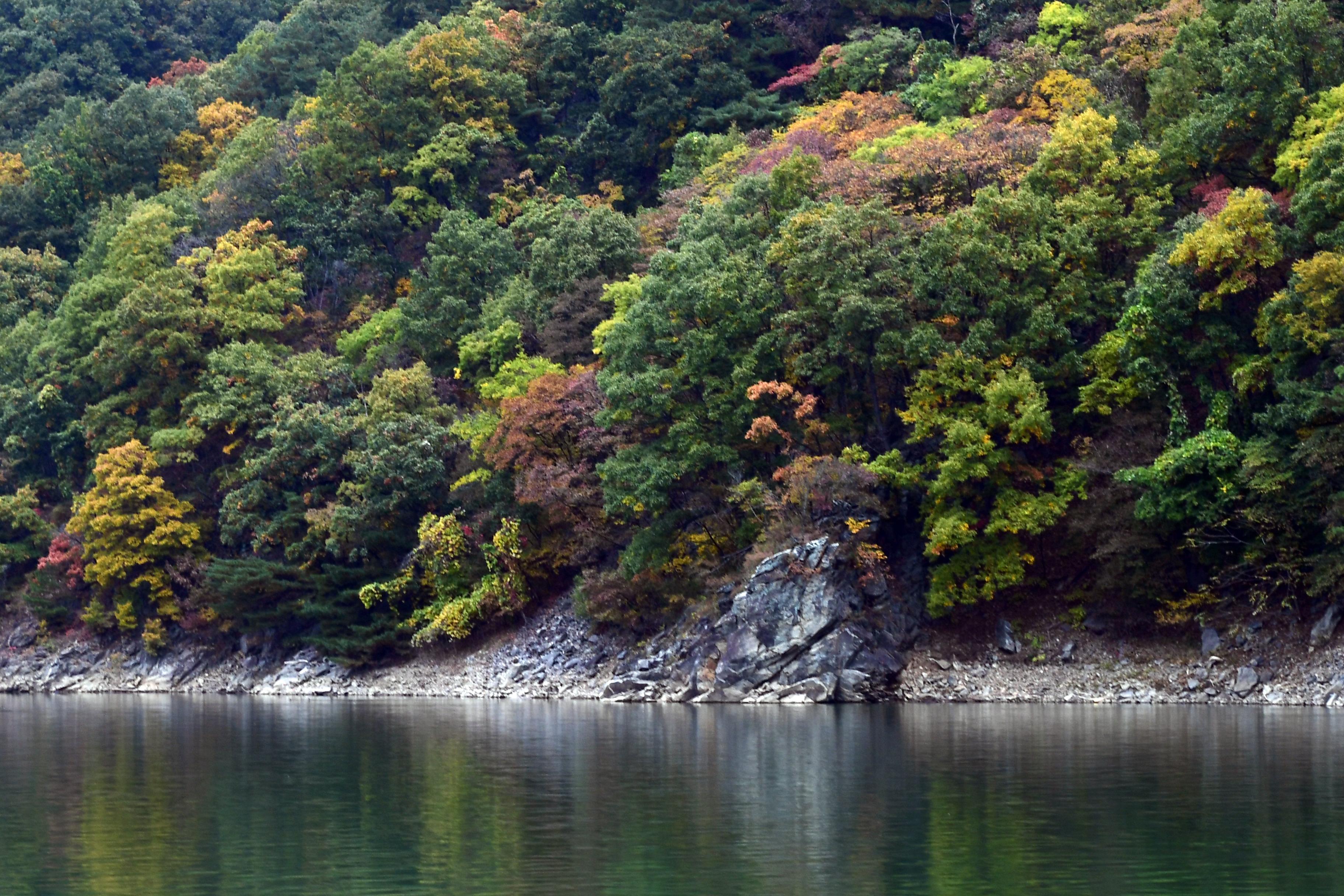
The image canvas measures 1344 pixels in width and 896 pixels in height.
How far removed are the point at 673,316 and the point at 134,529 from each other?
25.4 metres

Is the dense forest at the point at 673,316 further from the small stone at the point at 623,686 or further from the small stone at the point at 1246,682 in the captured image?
the small stone at the point at 623,686

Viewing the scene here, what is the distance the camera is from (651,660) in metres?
46.6

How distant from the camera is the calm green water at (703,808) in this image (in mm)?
16641

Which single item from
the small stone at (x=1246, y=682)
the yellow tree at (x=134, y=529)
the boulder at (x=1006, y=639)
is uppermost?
the yellow tree at (x=134, y=529)

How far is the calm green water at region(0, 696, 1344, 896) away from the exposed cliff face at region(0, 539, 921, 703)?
5.90 meters

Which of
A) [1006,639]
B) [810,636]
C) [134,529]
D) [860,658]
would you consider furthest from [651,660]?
[134,529]

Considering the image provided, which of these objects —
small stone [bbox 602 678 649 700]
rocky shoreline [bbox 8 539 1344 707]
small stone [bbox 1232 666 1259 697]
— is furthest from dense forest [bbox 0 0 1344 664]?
small stone [bbox 602 678 649 700]

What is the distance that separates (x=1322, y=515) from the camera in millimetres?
36875

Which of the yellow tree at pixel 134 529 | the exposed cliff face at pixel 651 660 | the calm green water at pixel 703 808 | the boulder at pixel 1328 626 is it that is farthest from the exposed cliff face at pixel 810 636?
the yellow tree at pixel 134 529

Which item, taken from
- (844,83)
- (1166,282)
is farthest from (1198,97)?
(844,83)

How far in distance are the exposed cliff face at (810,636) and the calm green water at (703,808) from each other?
18.2ft

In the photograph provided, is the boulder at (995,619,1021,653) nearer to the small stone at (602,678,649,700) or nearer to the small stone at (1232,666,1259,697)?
the small stone at (1232,666,1259,697)

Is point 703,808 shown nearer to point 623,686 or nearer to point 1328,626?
point 1328,626

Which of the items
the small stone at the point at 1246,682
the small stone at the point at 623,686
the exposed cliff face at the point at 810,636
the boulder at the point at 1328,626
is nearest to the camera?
the boulder at the point at 1328,626
